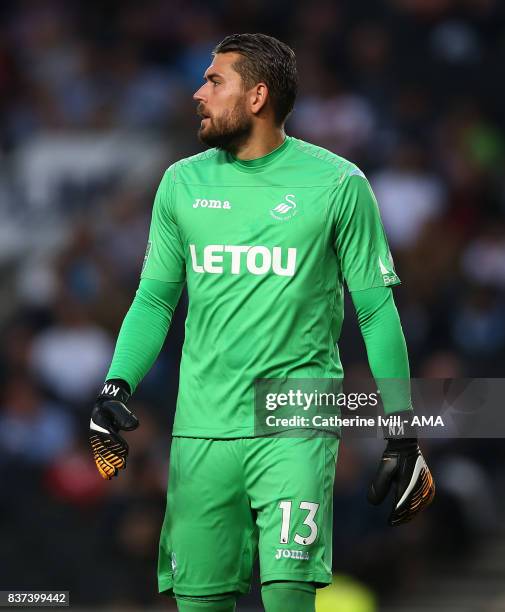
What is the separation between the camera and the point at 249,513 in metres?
4.12

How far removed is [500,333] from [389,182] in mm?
1434

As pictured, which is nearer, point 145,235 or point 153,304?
point 153,304

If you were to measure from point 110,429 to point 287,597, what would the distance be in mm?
726

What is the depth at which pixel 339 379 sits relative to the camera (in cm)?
423

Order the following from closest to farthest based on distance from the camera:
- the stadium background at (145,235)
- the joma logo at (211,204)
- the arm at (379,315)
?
1. the arm at (379,315)
2. the joma logo at (211,204)
3. the stadium background at (145,235)

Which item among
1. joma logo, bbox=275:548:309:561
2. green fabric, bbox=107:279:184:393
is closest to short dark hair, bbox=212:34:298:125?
green fabric, bbox=107:279:184:393

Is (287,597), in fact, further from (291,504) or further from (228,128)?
(228,128)

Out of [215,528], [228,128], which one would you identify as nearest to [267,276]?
[228,128]

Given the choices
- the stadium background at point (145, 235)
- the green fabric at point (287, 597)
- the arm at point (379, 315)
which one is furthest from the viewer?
the stadium background at point (145, 235)

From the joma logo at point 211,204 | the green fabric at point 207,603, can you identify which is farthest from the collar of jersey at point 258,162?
the green fabric at point 207,603

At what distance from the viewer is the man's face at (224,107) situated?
422 cm

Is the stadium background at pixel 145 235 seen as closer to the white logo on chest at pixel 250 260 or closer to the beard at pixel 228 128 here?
the white logo on chest at pixel 250 260

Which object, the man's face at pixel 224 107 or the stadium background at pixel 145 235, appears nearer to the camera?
the man's face at pixel 224 107

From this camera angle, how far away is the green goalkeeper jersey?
162 inches
